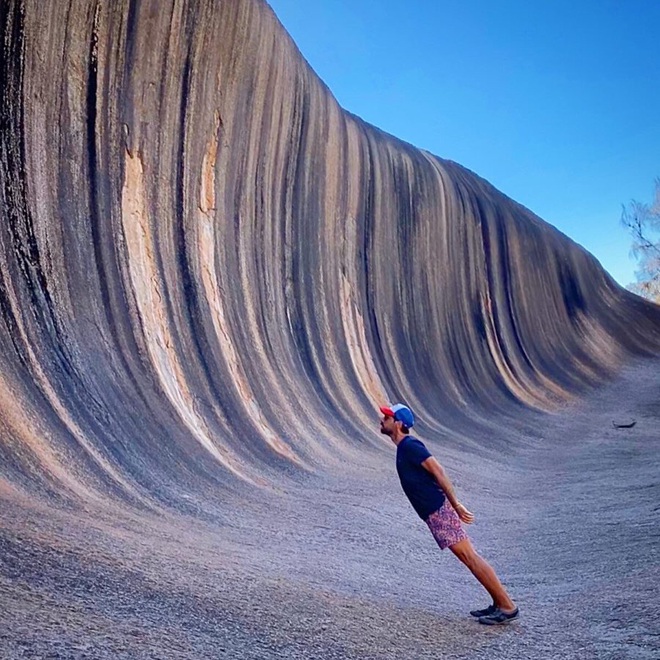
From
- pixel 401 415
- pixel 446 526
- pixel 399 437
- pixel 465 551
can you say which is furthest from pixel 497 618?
pixel 401 415

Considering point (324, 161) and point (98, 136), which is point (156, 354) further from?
point (324, 161)

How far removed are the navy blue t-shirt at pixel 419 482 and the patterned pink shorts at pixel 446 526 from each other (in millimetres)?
33

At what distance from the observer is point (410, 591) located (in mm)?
4895

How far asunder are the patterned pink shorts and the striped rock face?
8.27 feet

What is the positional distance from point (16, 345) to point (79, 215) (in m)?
2.10

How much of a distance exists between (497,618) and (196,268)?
6775 millimetres

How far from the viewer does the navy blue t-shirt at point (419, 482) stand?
4004 mm

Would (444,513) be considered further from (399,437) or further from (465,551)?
(399,437)

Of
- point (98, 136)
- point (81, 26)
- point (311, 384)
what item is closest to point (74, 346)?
point (98, 136)

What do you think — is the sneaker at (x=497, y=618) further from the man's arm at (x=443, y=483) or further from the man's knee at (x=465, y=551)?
the man's arm at (x=443, y=483)

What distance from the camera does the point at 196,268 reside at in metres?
9.79

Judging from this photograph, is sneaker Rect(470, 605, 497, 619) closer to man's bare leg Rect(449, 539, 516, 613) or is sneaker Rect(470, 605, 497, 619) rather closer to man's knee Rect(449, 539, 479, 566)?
man's bare leg Rect(449, 539, 516, 613)

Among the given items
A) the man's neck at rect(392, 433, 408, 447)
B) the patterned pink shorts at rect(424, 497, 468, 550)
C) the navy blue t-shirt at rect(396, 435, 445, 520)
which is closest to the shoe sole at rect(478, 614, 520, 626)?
the patterned pink shorts at rect(424, 497, 468, 550)

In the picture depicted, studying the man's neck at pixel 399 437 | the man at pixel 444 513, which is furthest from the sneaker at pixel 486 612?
the man's neck at pixel 399 437
